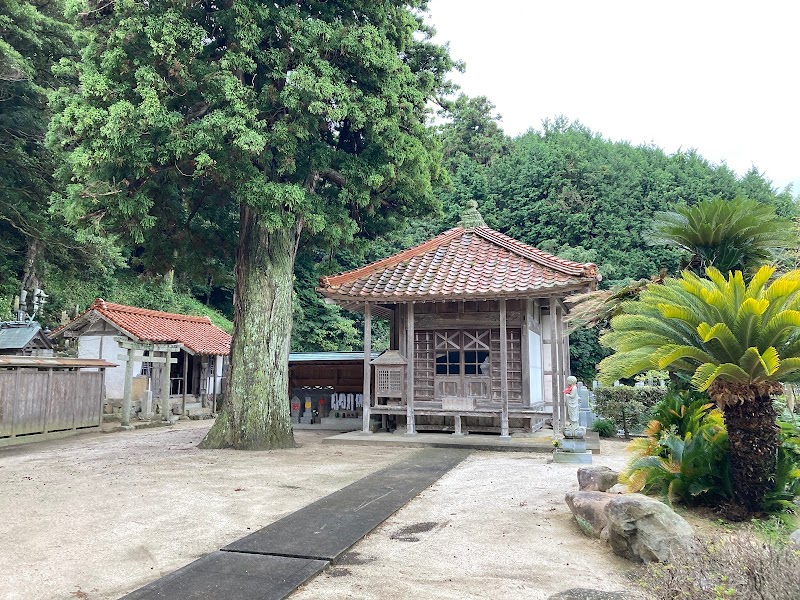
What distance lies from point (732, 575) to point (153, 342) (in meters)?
17.3

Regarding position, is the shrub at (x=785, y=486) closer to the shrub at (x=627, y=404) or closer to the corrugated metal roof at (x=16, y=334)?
the shrub at (x=627, y=404)

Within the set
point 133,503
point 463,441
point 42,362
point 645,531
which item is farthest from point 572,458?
point 42,362

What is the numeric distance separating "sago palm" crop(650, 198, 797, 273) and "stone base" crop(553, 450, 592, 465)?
3.87 metres

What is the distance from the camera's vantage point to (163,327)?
20250 millimetres

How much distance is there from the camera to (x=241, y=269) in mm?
11781

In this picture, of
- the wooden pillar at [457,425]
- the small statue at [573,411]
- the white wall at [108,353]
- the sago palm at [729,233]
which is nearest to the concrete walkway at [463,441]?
the wooden pillar at [457,425]

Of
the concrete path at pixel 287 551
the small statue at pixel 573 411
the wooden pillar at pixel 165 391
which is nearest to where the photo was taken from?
the concrete path at pixel 287 551

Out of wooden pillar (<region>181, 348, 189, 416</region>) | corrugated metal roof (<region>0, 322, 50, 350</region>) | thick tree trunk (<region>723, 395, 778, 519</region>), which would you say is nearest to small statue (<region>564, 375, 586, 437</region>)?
thick tree trunk (<region>723, 395, 778, 519</region>)

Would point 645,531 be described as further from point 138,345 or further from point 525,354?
point 138,345

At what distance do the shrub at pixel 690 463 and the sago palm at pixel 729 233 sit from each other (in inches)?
77.9

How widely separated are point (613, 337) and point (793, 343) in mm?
1790

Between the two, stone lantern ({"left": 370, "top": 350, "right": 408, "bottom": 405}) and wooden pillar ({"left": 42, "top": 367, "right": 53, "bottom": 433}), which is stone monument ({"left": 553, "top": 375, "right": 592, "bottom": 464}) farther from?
wooden pillar ({"left": 42, "top": 367, "right": 53, "bottom": 433})

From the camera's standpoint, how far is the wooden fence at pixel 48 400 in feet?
41.4

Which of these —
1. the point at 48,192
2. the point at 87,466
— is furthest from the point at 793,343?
the point at 48,192
